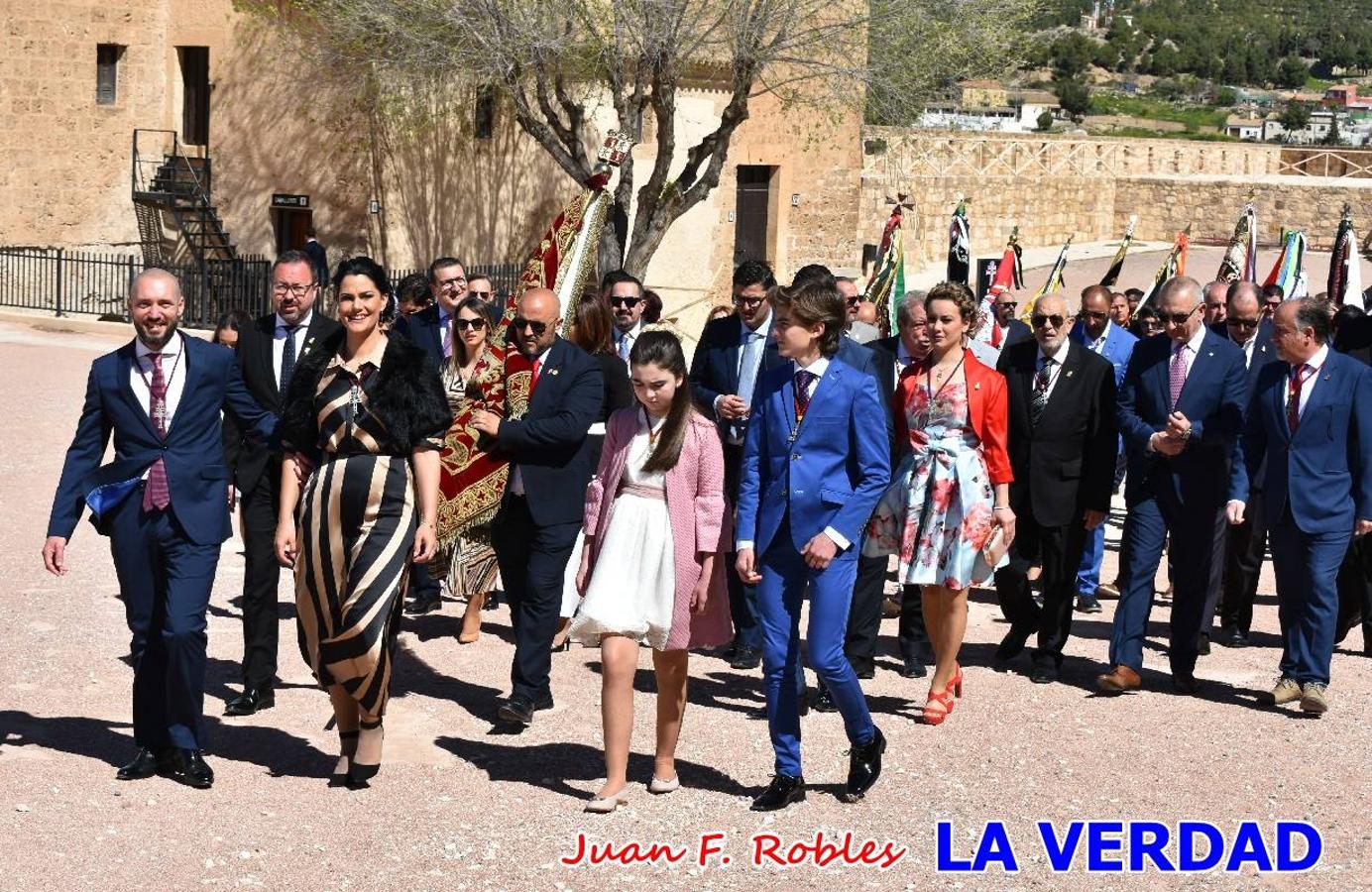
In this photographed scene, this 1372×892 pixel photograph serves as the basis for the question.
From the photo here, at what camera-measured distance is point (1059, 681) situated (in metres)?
8.89

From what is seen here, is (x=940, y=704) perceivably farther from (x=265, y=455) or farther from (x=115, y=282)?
(x=115, y=282)

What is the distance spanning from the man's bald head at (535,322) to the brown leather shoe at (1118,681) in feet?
9.89

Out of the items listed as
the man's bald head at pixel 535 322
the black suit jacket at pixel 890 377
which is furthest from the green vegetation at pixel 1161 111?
the man's bald head at pixel 535 322

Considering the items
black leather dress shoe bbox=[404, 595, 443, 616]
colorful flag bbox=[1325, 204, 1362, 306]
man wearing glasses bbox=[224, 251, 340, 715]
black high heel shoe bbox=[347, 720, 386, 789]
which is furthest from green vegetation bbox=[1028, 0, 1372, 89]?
black high heel shoe bbox=[347, 720, 386, 789]

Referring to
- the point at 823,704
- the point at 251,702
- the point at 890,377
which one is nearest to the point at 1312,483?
the point at 890,377

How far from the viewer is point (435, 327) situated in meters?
10.2

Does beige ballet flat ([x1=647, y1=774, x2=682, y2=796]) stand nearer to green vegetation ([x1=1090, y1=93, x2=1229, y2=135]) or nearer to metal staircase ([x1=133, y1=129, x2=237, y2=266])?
metal staircase ([x1=133, y1=129, x2=237, y2=266])

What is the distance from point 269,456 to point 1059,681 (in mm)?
Result: 3834

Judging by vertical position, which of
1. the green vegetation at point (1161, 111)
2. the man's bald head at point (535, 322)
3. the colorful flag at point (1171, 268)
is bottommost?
the man's bald head at point (535, 322)

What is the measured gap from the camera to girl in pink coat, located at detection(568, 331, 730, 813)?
666 cm

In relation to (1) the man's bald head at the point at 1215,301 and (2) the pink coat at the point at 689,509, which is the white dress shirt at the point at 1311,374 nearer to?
(1) the man's bald head at the point at 1215,301

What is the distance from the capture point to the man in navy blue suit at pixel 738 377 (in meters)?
8.69

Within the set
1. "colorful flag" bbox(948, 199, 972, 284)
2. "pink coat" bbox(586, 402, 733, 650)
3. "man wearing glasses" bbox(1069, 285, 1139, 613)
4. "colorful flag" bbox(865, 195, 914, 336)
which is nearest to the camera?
"pink coat" bbox(586, 402, 733, 650)

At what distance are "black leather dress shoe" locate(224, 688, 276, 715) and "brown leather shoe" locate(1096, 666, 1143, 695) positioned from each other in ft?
12.4
